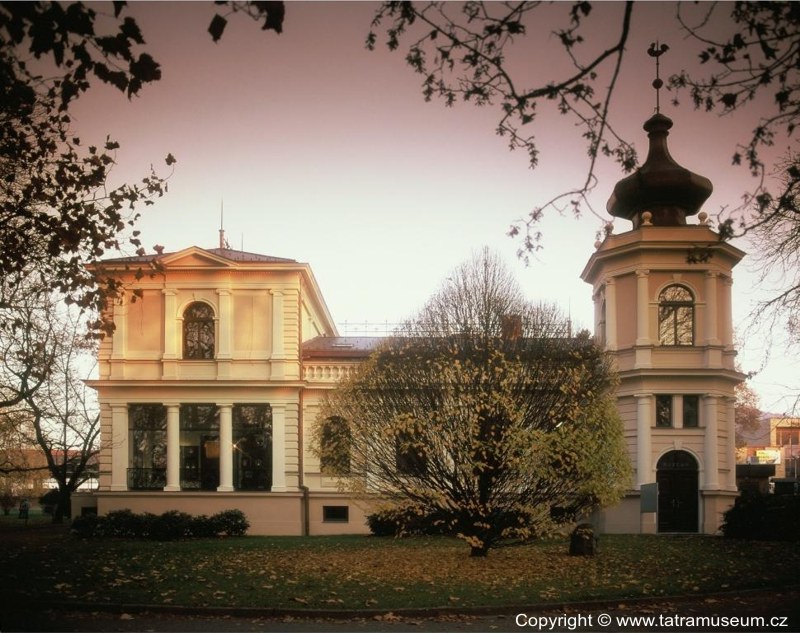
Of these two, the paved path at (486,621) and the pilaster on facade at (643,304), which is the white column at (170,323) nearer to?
the pilaster on facade at (643,304)

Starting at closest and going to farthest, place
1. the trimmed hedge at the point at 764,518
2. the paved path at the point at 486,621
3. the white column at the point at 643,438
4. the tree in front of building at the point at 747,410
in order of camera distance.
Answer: the paved path at the point at 486,621 → the trimmed hedge at the point at 764,518 → the white column at the point at 643,438 → the tree in front of building at the point at 747,410

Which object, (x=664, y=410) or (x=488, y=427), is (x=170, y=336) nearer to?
(x=488, y=427)

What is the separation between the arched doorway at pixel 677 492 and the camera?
3241cm

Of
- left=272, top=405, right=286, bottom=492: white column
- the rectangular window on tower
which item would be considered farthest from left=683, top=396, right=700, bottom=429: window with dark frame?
left=272, top=405, right=286, bottom=492: white column

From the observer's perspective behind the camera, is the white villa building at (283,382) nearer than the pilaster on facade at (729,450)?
Yes

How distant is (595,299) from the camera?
37.7 m

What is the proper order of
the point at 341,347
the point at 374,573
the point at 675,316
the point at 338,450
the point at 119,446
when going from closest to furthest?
the point at 374,573 → the point at 338,450 → the point at 119,446 → the point at 675,316 → the point at 341,347

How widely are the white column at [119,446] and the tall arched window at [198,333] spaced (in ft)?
11.2

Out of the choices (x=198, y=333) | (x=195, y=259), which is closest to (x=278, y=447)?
(x=198, y=333)

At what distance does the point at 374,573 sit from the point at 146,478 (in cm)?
1914

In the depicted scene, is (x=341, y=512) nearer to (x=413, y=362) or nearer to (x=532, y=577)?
(x=413, y=362)

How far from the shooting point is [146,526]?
1200 inches

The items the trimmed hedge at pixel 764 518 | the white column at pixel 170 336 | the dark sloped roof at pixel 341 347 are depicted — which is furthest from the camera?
the dark sloped roof at pixel 341 347

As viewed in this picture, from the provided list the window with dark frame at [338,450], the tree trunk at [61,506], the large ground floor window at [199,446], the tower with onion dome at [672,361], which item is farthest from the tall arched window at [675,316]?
the tree trunk at [61,506]
